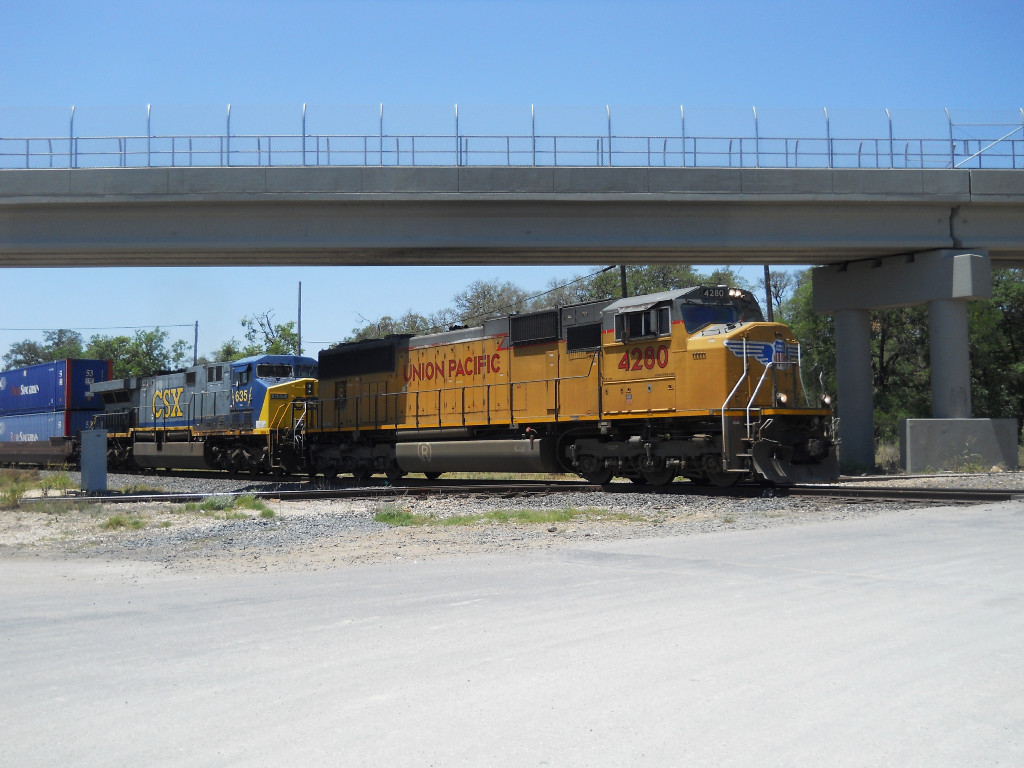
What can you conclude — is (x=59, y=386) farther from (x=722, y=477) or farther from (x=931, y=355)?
(x=931, y=355)

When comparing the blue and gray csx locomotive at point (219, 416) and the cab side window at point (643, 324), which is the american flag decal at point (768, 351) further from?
the blue and gray csx locomotive at point (219, 416)

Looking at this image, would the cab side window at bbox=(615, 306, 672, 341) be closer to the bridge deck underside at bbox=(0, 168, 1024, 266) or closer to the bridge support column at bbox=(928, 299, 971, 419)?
the bridge deck underside at bbox=(0, 168, 1024, 266)

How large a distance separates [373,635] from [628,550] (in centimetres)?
437

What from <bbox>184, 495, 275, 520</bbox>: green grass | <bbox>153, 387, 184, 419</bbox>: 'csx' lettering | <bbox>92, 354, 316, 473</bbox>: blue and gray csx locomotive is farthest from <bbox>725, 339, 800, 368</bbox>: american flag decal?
<bbox>153, 387, 184, 419</bbox>: 'csx' lettering

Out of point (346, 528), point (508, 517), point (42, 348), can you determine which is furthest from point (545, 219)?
point (42, 348)

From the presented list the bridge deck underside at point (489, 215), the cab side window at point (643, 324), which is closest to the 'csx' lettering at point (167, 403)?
the bridge deck underside at point (489, 215)

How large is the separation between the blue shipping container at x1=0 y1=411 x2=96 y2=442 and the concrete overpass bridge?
11063 mm

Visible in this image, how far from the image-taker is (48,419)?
33562 mm

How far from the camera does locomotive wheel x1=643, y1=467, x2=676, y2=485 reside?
1667 cm

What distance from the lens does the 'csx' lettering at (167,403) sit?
96.2ft

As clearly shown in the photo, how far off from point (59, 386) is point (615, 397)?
24.6 meters

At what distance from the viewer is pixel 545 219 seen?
75.9ft

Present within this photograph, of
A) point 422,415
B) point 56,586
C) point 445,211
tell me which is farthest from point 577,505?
point 445,211

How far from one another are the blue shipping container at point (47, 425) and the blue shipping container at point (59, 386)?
208 mm
